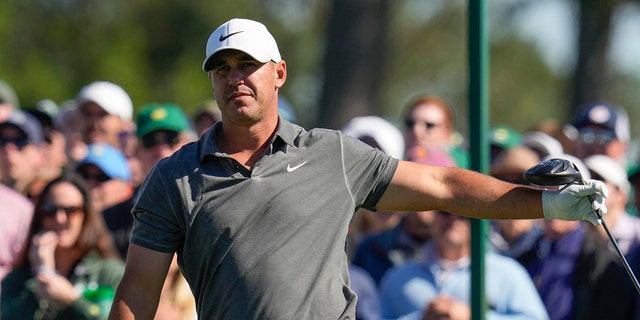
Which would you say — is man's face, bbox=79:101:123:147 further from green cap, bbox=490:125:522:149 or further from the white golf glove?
the white golf glove

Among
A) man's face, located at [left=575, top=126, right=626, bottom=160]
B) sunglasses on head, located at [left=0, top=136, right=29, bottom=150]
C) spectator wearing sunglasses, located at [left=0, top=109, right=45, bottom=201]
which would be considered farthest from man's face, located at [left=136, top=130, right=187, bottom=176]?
man's face, located at [left=575, top=126, right=626, bottom=160]

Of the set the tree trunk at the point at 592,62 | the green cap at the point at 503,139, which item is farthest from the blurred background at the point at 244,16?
the green cap at the point at 503,139

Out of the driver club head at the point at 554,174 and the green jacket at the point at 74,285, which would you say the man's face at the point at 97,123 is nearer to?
the green jacket at the point at 74,285

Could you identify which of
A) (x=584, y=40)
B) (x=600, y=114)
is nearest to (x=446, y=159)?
(x=600, y=114)

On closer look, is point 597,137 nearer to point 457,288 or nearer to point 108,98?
point 457,288

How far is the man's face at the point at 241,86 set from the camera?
245 inches

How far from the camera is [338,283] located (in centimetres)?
626

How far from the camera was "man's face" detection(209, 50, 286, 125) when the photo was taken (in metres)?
6.21

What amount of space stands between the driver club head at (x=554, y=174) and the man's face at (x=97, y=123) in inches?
220

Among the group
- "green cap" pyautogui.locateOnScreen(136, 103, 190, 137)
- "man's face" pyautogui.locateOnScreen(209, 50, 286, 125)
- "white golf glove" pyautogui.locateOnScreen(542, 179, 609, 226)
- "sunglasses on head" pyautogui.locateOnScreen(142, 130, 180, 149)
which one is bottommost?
"sunglasses on head" pyautogui.locateOnScreen(142, 130, 180, 149)

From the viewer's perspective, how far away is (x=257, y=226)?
611 centimetres

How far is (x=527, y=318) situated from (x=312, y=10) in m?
25.9

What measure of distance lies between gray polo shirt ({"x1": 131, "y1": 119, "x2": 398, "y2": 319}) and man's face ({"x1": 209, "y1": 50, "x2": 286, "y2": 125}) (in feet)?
0.46

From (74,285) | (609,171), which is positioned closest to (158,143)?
(74,285)
